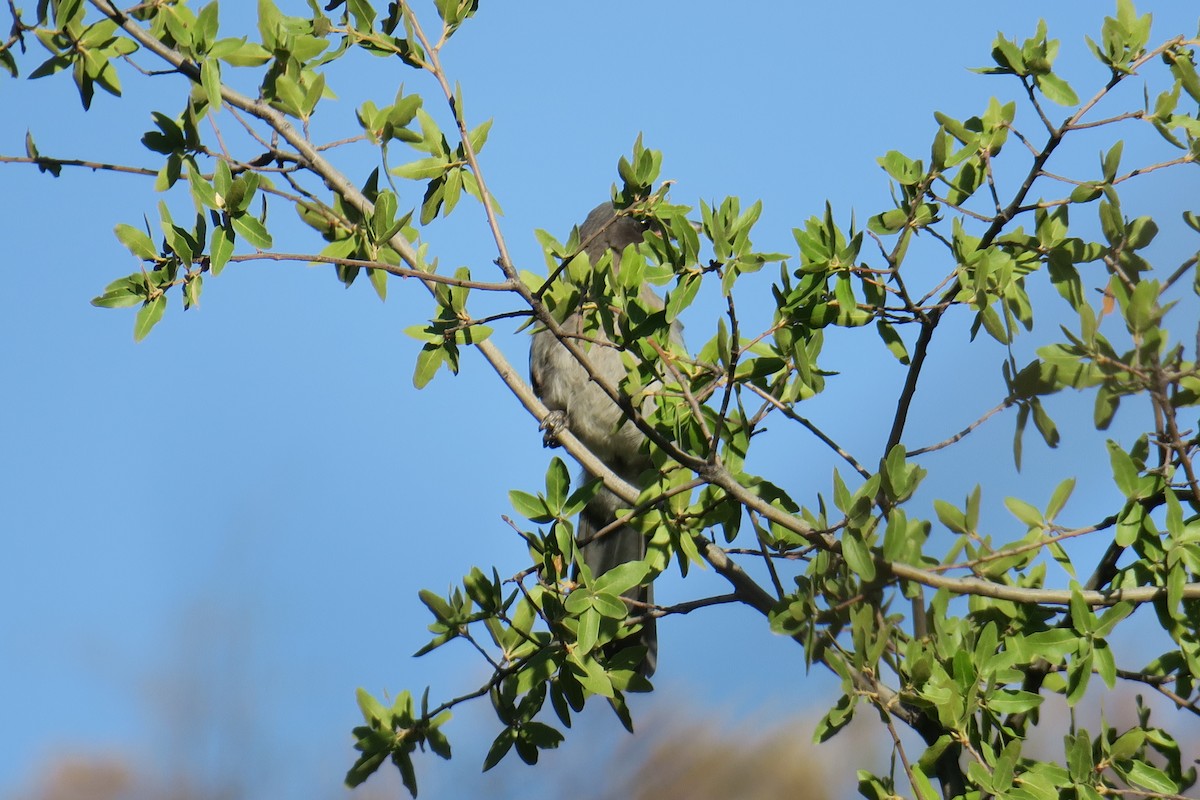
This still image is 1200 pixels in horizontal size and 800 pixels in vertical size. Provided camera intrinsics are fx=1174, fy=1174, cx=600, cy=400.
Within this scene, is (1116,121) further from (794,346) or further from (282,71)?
(282,71)

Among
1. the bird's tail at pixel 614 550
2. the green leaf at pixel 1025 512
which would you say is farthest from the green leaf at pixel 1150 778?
the bird's tail at pixel 614 550

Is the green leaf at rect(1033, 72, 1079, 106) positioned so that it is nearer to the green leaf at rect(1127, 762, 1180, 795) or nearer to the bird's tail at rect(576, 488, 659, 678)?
the green leaf at rect(1127, 762, 1180, 795)

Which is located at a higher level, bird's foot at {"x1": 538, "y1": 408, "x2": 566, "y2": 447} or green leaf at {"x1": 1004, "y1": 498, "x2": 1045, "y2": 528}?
bird's foot at {"x1": 538, "y1": 408, "x2": 566, "y2": 447}

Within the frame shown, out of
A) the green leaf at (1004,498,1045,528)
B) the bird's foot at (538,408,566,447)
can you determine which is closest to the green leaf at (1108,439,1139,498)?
the green leaf at (1004,498,1045,528)

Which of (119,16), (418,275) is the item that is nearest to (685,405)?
(418,275)

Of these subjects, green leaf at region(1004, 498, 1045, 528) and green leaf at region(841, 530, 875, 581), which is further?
green leaf at region(1004, 498, 1045, 528)

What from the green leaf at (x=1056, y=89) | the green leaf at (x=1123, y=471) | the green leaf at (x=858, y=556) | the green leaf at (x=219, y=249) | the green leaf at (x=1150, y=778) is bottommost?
the green leaf at (x=1150, y=778)

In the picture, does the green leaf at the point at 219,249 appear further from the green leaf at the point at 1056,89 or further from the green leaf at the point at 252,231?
the green leaf at the point at 1056,89

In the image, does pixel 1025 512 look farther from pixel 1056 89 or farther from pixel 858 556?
pixel 1056 89

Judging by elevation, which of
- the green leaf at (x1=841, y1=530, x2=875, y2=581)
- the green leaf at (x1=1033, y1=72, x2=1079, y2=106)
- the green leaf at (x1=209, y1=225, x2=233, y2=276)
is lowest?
the green leaf at (x1=841, y1=530, x2=875, y2=581)

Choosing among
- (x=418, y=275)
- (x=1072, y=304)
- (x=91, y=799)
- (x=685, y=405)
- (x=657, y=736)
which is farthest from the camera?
(x=91, y=799)

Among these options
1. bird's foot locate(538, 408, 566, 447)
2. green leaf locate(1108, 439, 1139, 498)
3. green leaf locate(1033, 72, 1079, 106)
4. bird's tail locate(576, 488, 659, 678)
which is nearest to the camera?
green leaf locate(1108, 439, 1139, 498)

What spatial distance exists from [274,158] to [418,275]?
56 cm

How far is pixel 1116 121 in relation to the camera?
225cm
